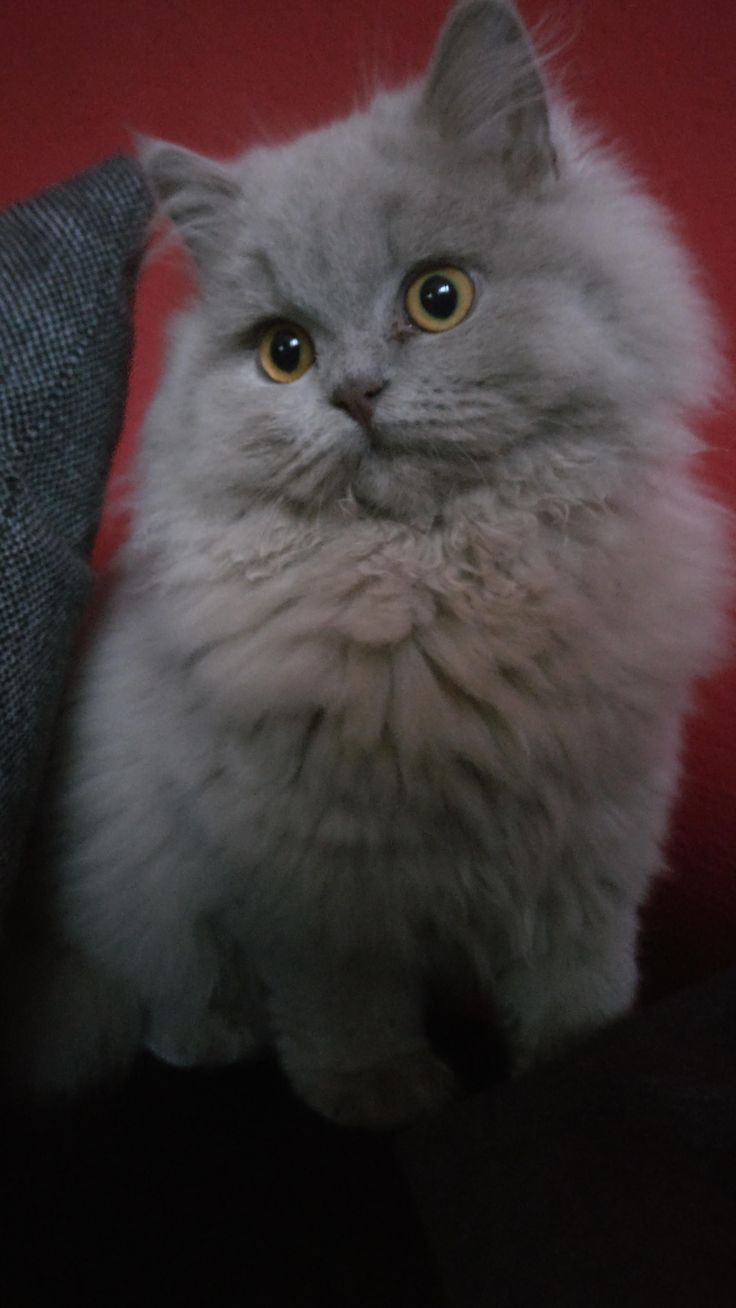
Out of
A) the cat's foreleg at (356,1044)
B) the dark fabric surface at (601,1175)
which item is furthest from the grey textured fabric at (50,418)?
the dark fabric surface at (601,1175)

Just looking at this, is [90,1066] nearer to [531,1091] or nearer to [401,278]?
[531,1091]

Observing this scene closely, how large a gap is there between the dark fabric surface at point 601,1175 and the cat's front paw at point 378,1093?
0.10m

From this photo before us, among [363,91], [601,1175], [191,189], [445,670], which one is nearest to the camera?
[601,1175]

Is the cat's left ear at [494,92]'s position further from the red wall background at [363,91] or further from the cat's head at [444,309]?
the red wall background at [363,91]

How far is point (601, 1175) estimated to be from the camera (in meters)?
0.66

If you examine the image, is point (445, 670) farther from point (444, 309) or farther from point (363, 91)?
point (363, 91)

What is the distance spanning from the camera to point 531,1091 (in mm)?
745

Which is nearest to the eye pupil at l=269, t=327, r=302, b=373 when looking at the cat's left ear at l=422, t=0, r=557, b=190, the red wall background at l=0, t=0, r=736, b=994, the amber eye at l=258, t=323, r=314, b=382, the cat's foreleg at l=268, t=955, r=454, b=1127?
the amber eye at l=258, t=323, r=314, b=382

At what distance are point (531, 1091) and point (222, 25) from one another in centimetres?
127

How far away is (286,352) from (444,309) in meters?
0.15

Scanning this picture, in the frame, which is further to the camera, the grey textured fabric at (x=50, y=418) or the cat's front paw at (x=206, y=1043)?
the cat's front paw at (x=206, y=1043)

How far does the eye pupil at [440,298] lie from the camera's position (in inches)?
30.0

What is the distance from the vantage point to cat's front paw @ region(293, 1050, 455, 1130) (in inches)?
33.3

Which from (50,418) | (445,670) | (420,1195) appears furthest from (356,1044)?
(50,418)
